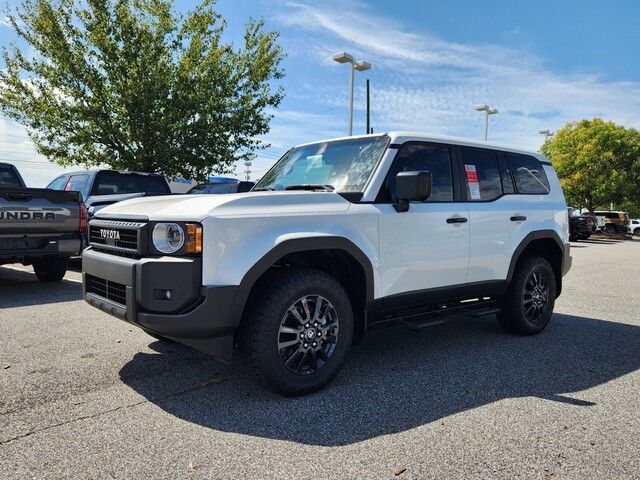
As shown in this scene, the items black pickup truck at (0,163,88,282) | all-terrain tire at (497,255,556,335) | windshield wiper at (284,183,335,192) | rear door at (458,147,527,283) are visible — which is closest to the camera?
windshield wiper at (284,183,335,192)

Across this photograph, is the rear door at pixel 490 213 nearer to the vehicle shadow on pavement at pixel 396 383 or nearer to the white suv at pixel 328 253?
the white suv at pixel 328 253

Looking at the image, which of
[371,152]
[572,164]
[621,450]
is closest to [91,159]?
[371,152]

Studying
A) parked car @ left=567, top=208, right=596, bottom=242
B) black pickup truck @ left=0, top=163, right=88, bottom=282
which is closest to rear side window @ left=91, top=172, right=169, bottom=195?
black pickup truck @ left=0, top=163, right=88, bottom=282

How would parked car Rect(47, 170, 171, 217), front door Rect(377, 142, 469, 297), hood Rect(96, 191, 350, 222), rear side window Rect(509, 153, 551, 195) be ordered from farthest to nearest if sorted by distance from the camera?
parked car Rect(47, 170, 171, 217) < rear side window Rect(509, 153, 551, 195) < front door Rect(377, 142, 469, 297) < hood Rect(96, 191, 350, 222)

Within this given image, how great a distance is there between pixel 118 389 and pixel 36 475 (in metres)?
1.18

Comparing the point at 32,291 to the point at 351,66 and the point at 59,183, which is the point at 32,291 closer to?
the point at 59,183

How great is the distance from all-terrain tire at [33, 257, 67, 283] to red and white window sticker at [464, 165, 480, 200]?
6.26 metres

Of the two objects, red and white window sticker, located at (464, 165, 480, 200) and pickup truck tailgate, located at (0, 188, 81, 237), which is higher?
red and white window sticker, located at (464, 165, 480, 200)

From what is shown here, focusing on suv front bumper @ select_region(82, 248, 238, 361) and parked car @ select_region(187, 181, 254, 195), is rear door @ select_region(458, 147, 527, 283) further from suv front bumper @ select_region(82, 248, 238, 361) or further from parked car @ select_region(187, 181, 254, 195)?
parked car @ select_region(187, 181, 254, 195)

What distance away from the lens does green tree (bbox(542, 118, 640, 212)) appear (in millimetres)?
Result: 34812

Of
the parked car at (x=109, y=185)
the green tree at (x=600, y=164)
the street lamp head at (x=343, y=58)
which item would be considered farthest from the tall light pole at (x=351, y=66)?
the green tree at (x=600, y=164)

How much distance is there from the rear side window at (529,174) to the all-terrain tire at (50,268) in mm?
6581

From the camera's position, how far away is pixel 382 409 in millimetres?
3424

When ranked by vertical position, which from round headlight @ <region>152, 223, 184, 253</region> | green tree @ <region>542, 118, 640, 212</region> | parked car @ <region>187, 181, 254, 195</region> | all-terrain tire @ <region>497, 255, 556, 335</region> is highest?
green tree @ <region>542, 118, 640, 212</region>
